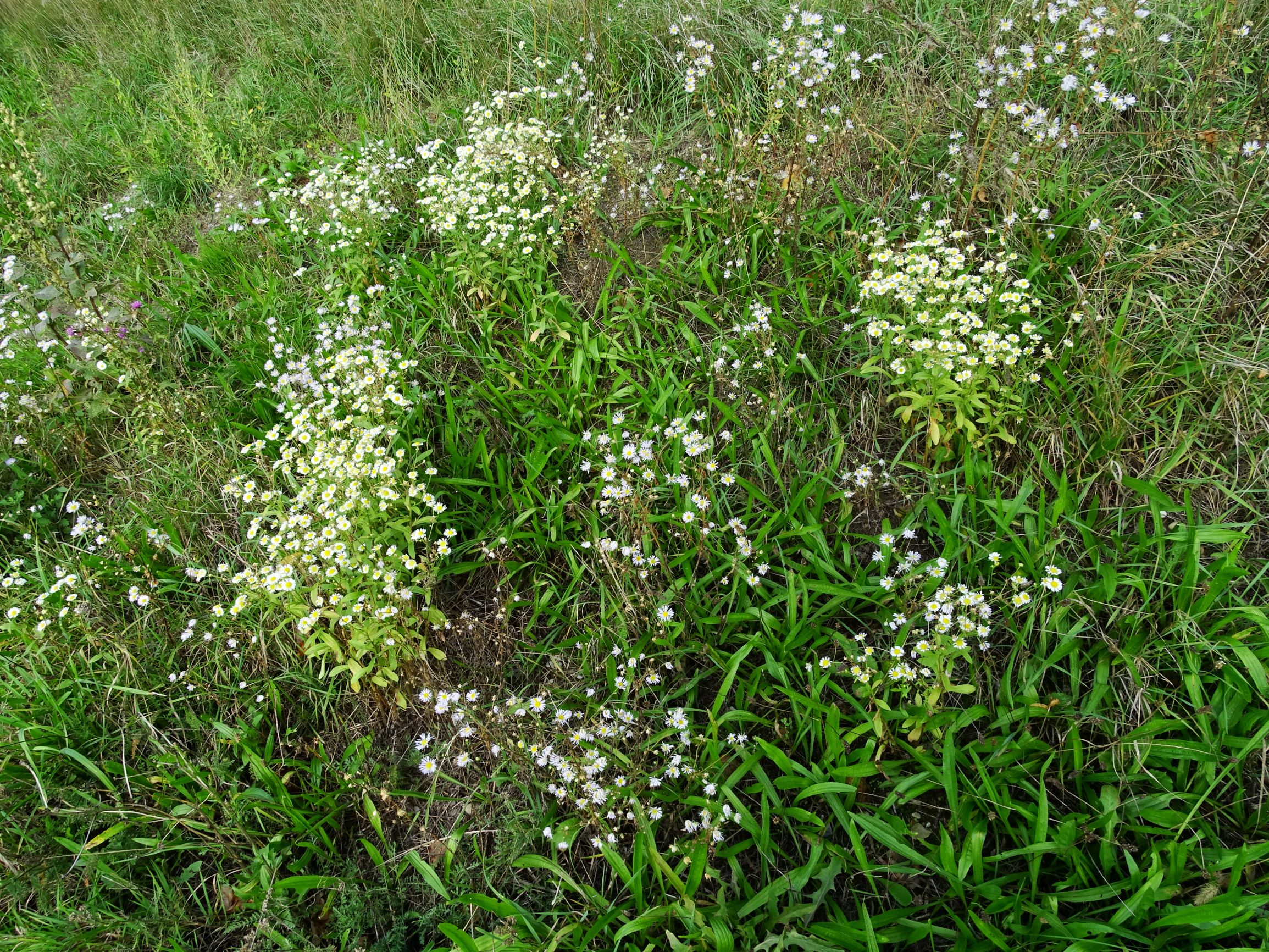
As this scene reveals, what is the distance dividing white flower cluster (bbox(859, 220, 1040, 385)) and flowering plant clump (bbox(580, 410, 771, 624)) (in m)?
0.65

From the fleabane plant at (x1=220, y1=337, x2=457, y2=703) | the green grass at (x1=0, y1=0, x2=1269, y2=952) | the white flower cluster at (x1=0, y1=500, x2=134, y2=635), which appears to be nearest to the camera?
the green grass at (x1=0, y1=0, x2=1269, y2=952)

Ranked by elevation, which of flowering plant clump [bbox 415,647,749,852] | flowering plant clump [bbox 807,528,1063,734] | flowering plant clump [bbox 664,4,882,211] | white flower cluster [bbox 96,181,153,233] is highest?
flowering plant clump [bbox 664,4,882,211]

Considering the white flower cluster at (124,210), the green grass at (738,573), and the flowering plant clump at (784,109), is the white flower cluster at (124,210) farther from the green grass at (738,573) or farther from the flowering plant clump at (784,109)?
the flowering plant clump at (784,109)

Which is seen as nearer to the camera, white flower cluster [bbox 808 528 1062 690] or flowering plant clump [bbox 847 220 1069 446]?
white flower cluster [bbox 808 528 1062 690]

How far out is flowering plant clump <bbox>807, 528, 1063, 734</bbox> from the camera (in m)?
1.97

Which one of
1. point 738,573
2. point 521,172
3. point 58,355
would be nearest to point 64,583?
point 58,355

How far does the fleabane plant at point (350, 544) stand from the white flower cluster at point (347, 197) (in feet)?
3.20

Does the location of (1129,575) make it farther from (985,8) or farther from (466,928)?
(985,8)

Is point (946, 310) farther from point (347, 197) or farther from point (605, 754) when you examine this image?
point (347, 197)

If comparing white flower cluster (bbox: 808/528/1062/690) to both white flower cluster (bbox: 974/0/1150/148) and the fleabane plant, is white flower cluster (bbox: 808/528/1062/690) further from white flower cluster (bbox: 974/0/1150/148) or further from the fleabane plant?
white flower cluster (bbox: 974/0/1150/148)

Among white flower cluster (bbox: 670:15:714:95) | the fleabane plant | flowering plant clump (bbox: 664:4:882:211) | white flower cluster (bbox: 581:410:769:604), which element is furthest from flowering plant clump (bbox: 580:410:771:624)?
white flower cluster (bbox: 670:15:714:95)

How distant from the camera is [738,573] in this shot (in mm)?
2328

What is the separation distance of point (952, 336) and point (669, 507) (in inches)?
41.9

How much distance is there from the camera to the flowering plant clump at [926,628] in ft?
6.46
